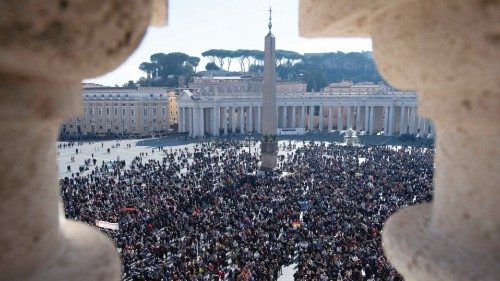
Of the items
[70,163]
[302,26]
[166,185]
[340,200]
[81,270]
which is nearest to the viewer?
→ [81,270]

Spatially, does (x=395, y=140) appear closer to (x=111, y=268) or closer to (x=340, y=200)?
(x=340, y=200)

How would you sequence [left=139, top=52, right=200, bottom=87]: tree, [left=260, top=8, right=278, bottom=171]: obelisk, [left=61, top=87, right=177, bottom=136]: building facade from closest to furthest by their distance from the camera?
1. [left=260, top=8, right=278, bottom=171]: obelisk
2. [left=61, top=87, right=177, bottom=136]: building facade
3. [left=139, top=52, right=200, bottom=87]: tree

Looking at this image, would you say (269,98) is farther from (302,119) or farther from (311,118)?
(311,118)

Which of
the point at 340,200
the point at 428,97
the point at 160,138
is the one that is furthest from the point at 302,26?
the point at 160,138

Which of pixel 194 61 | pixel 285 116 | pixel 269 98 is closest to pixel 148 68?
pixel 194 61

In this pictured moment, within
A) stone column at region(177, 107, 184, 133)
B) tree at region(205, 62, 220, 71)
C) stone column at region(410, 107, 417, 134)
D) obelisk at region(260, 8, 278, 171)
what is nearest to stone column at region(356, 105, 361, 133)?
stone column at region(410, 107, 417, 134)

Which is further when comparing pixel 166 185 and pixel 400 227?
pixel 166 185

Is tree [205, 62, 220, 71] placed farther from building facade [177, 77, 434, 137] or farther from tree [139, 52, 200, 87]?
building facade [177, 77, 434, 137]
